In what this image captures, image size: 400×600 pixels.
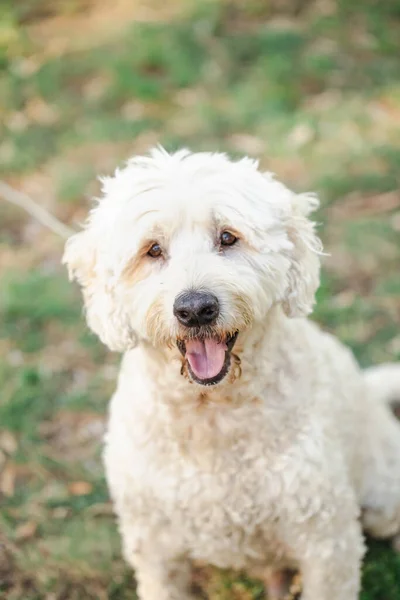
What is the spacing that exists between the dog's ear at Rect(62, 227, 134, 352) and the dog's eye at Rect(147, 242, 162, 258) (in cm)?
15

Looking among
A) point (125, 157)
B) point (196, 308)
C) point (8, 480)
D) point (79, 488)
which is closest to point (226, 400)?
point (196, 308)

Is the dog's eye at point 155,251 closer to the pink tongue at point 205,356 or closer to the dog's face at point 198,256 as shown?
the dog's face at point 198,256

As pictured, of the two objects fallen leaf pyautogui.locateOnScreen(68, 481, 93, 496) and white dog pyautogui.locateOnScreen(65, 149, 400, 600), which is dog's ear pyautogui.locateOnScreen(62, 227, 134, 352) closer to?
white dog pyautogui.locateOnScreen(65, 149, 400, 600)

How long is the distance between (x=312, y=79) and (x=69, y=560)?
418cm

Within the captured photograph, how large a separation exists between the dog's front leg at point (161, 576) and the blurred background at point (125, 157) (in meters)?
0.30

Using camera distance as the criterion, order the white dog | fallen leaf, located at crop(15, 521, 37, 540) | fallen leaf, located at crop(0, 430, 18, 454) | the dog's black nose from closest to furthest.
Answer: the dog's black nose < the white dog < fallen leaf, located at crop(15, 521, 37, 540) < fallen leaf, located at crop(0, 430, 18, 454)

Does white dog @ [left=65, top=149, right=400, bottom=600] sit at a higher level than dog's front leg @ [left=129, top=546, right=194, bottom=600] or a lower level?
higher

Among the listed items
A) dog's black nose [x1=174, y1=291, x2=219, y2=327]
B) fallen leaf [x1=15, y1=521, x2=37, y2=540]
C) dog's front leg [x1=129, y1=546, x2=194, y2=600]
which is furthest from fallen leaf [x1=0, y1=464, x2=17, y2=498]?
dog's black nose [x1=174, y1=291, x2=219, y2=327]

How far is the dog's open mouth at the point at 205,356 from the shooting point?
7.89ft

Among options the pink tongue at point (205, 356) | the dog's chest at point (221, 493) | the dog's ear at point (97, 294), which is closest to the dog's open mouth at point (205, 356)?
the pink tongue at point (205, 356)

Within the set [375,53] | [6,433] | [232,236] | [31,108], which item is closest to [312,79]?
[375,53]

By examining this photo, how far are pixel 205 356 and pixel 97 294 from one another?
40 cm

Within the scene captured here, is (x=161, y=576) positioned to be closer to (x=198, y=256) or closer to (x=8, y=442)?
(x=198, y=256)

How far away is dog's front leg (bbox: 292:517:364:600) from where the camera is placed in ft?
8.91
